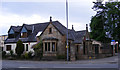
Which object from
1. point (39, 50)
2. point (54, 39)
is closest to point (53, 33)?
point (54, 39)

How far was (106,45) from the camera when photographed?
3366 centimetres

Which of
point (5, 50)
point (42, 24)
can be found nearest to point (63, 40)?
point (42, 24)

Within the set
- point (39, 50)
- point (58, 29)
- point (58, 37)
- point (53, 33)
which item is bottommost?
point (39, 50)

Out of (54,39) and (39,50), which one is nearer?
(54,39)

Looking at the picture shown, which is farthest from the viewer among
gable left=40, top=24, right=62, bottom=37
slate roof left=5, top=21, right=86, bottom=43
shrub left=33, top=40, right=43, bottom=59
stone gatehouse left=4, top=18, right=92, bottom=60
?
slate roof left=5, top=21, right=86, bottom=43

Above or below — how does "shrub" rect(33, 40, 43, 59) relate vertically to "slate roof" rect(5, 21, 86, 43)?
below

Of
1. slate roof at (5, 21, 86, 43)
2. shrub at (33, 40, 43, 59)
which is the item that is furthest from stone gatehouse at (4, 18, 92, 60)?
shrub at (33, 40, 43, 59)

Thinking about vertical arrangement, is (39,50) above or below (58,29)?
below

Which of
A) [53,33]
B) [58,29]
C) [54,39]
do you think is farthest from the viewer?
[53,33]

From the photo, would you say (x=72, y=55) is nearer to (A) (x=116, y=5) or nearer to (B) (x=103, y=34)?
(B) (x=103, y=34)

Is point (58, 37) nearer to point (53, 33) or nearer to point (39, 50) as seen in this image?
point (53, 33)

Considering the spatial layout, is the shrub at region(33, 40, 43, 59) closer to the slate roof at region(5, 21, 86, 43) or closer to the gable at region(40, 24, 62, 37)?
the gable at region(40, 24, 62, 37)

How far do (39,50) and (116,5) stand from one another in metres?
24.0

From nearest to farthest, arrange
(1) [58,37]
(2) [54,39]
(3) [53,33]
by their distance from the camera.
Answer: (2) [54,39]
(1) [58,37]
(3) [53,33]
